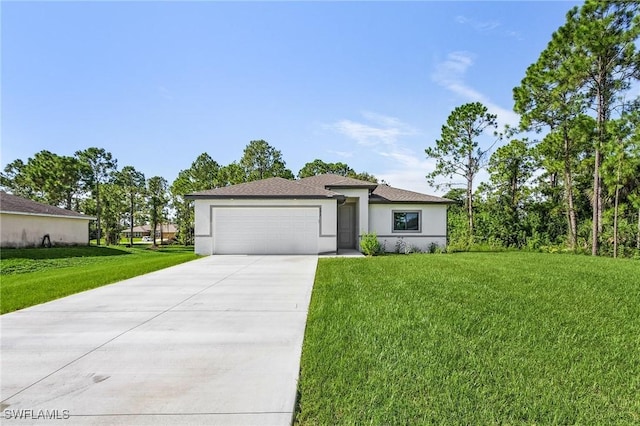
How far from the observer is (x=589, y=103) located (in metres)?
15.2

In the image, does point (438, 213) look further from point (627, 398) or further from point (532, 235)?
point (627, 398)

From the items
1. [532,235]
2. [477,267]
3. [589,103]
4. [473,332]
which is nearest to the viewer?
[473,332]

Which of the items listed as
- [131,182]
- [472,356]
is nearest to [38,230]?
[131,182]

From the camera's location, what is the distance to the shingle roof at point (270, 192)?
14164 mm

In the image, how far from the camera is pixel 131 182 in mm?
37281

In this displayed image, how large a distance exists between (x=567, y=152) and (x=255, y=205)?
16173 mm

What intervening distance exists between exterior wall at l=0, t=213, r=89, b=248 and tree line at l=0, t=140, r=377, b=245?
886 centimetres

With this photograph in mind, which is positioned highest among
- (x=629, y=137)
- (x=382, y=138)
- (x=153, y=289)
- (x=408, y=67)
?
(x=408, y=67)

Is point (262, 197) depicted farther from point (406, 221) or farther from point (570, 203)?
point (570, 203)

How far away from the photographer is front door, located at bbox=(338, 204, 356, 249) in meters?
16.6

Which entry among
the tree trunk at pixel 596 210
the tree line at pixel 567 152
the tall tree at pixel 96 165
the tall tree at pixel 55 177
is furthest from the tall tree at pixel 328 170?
the tree trunk at pixel 596 210

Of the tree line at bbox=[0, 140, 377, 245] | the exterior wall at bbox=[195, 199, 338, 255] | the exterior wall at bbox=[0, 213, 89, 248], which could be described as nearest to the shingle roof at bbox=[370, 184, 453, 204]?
the exterior wall at bbox=[195, 199, 338, 255]

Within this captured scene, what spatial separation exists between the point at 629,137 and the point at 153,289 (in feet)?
58.6

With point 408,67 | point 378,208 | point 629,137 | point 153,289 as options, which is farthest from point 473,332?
point 629,137
